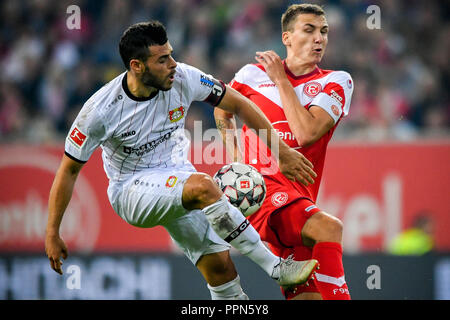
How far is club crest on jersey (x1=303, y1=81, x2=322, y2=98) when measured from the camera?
5.30 metres

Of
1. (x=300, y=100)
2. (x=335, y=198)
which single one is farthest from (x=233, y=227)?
(x=335, y=198)

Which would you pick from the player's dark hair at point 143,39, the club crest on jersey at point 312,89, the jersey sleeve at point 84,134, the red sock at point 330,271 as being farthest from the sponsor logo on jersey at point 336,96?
the jersey sleeve at point 84,134

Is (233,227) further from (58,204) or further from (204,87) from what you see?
(58,204)

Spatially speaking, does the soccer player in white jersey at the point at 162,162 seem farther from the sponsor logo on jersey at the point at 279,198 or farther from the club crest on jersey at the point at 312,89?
the club crest on jersey at the point at 312,89

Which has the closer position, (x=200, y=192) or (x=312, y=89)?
(x=200, y=192)

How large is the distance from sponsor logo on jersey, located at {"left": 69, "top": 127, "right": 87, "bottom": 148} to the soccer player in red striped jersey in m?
1.28

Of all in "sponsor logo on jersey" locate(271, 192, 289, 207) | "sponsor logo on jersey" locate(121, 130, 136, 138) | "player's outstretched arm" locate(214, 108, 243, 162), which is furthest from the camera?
"player's outstretched arm" locate(214, 108, 243, 162)

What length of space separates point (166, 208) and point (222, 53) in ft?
20.0

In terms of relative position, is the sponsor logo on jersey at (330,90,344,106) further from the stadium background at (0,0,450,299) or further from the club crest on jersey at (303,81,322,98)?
the stadium background at (0,0,450,299)

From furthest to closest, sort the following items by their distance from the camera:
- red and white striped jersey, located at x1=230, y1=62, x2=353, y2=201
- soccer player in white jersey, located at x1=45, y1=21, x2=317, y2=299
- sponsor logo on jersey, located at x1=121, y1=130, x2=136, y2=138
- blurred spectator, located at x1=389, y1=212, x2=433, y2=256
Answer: blurred spectator, located at x1=389, y1=212, x2=433, y2=256 → red and white striped jersey, located at x1=230, y1=62, x2=353, y2=201 → sponsor logo on jersey, located at x1=121, y1=130, x2=136, y2=138 → soccer player in white jersey, located at x1=45, y1=21, x2=317, y2=299

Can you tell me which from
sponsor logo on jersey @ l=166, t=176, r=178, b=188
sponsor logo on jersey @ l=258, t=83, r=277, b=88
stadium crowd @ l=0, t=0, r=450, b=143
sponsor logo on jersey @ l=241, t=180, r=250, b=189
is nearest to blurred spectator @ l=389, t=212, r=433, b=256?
stadium crowd @ l=0, t=0, r=450, b=143

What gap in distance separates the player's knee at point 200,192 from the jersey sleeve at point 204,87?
652mm

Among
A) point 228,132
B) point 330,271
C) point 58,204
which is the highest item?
point 228,132

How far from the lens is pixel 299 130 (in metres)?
5.04
